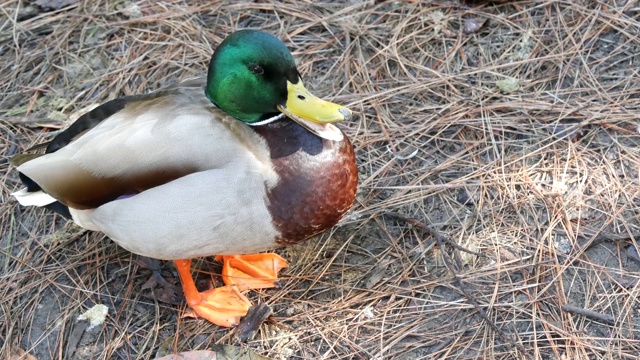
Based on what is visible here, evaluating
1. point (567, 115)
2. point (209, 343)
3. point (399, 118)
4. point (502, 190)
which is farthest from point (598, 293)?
point (209, 343)

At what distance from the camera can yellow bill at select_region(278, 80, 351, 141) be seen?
261cm

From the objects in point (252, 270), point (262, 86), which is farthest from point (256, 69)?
point (252, 270)

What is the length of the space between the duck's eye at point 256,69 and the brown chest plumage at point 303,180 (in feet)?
0.71

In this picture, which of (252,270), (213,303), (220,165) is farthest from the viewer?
(252,270)

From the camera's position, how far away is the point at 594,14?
3.80m

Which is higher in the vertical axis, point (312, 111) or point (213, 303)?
point (312, 111)

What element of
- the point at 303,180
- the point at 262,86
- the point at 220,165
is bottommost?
the point at 303,180

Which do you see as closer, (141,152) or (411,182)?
(141,152)

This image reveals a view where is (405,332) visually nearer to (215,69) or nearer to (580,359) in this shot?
(580,359)

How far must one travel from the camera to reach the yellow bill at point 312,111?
261 centimetres

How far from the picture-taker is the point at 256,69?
2.63 m

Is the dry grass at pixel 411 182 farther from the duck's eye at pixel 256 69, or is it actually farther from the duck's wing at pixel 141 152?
the duck's eye at pixel 256 69

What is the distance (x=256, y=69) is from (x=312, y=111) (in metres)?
0.26

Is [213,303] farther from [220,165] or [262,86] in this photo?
[262,86]
